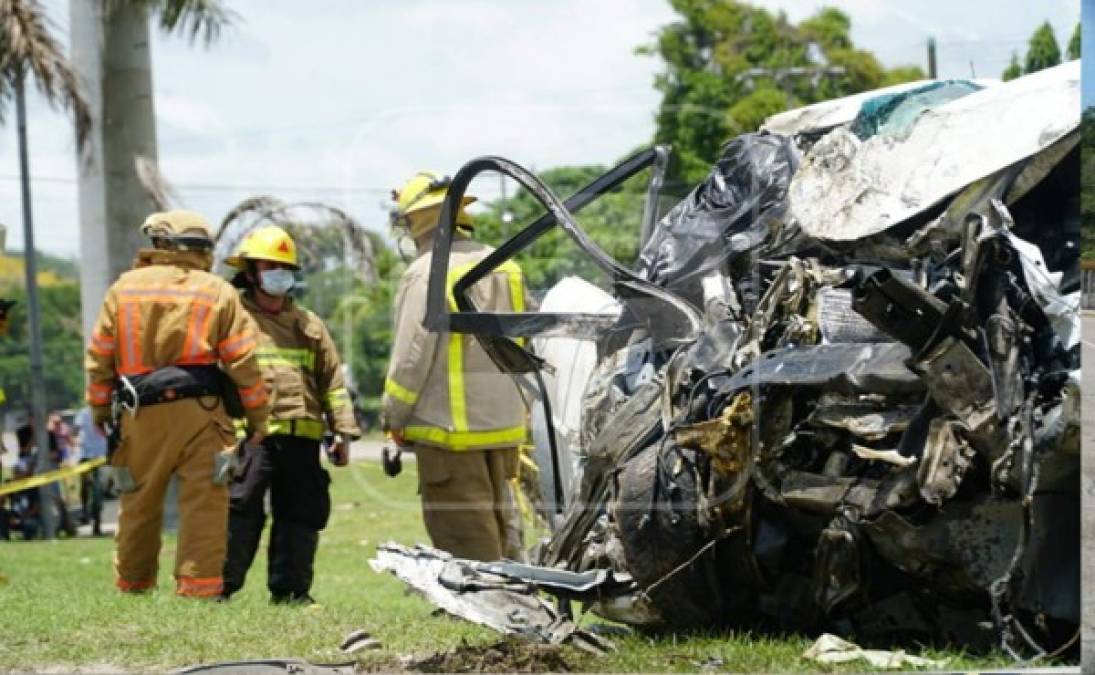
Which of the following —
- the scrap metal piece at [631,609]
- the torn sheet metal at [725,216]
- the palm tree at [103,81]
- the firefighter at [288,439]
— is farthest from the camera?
the firefighter at [288,439]

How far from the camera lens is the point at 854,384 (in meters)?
5.36

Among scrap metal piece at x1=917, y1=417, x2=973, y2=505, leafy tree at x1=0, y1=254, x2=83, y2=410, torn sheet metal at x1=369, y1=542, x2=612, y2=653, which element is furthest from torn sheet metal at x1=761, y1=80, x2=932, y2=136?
leafy tree at x1=0, y1=254, x2=83, y2=410

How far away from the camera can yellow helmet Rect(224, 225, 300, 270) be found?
7867 mm

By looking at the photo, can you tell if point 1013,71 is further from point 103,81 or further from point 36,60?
point 36,60

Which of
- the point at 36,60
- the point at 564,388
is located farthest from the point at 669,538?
the point at 36,60

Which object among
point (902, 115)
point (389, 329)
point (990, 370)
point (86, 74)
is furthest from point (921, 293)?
point (86, 74)

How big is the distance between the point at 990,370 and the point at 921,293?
0.93ft

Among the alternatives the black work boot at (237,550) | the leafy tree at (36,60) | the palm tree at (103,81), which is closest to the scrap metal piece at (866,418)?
the palm tree at (103,81)

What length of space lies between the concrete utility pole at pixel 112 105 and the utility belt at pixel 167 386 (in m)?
0.79

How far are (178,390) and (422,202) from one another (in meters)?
1.73

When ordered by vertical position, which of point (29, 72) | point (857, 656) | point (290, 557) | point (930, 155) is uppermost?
point (29, 72)

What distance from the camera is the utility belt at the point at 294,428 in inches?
328

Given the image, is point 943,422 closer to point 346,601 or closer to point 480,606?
point 480,606

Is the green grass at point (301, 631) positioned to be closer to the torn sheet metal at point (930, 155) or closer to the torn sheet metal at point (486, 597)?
the torn sheet metal at point (486, 597)
